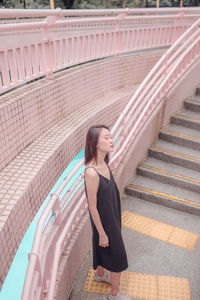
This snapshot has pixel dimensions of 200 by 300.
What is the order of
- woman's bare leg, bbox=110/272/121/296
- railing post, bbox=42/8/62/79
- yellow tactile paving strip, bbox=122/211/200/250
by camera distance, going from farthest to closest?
yellow tactile paving strip, bbox=122/211/200/250
railing post, bbox=42/8/62/79
woman's bare leg, bbox=110/272/121/296

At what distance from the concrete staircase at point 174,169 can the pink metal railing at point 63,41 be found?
204 centimetres

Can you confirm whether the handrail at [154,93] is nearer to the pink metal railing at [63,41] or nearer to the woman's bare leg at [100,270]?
the pink metal railing at [63,41]

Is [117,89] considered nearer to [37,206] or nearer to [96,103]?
[96,103]

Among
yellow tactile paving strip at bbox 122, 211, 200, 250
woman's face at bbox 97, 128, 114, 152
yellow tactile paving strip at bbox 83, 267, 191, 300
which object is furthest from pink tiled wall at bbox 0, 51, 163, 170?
yellow tactile paving strip at bbox 122, 211, 200, 250

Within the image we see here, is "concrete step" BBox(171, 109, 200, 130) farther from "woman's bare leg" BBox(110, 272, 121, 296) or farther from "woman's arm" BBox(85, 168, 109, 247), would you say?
"woman's arm" BBox(85, 168, 109, 247)

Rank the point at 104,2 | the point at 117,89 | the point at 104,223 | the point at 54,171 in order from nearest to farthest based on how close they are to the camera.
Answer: the point at 104,223 → the point at 54,171 → the point at 117,89 → the point at 104,2

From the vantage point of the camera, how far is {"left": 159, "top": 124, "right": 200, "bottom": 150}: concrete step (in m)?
5.51

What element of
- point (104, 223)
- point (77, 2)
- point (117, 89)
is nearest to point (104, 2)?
point (77, 2)

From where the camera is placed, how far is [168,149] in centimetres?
553

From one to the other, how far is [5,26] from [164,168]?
373cm

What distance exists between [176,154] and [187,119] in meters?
1.01

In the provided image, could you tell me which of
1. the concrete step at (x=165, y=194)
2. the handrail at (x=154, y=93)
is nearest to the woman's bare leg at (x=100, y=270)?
the handrail at (x=154, y=93)

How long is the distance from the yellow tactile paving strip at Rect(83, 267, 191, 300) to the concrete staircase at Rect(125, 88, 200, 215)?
152 centimetres

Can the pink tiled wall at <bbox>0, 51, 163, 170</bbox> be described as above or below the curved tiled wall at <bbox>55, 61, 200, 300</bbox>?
above
